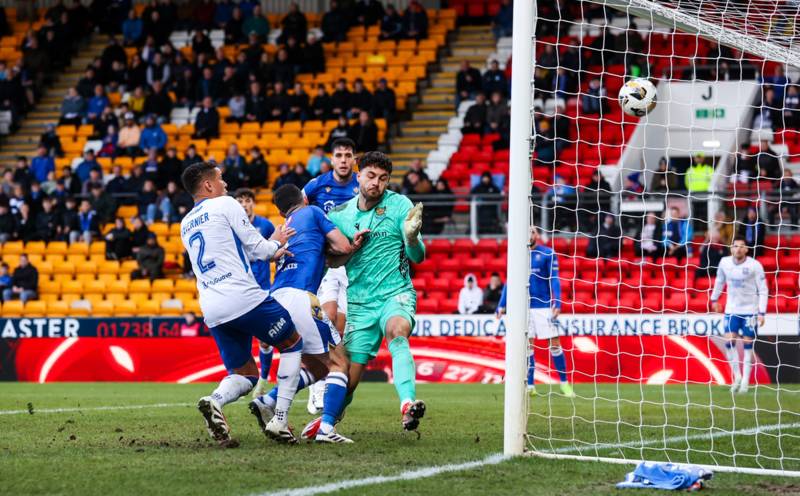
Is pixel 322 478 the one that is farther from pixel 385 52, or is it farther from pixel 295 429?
pixel 385 52

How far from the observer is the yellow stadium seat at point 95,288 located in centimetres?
2258

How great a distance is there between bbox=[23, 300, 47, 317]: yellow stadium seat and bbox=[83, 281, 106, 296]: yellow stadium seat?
3.46 feet

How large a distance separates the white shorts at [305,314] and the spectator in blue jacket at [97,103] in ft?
66.2

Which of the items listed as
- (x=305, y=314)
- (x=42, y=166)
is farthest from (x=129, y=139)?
(x=305, y=314)

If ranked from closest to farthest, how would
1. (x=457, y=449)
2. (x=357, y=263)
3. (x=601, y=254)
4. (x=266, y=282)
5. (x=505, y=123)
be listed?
1. (x=457, y=449)
2. (x=357, y=263)
3. (x=266, y=282)
4. (x=601, y=254)
5. (x=505, y=123)

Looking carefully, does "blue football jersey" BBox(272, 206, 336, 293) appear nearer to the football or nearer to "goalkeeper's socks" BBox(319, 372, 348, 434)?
"goalkeeper's socks" BBox(319, 372, 348, 434)

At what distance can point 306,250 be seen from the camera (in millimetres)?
8523

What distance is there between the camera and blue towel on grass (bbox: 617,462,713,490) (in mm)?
6012

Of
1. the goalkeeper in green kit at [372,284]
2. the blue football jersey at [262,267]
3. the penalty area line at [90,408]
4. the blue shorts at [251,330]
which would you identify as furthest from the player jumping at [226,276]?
the blue football jersey at [262,267]

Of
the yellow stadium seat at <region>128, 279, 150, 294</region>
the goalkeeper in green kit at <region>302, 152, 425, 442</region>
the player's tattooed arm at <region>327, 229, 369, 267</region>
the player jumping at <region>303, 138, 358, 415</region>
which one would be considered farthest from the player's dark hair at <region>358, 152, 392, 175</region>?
the yellow stadium seat at <region>128, 279, 150, 294</region>

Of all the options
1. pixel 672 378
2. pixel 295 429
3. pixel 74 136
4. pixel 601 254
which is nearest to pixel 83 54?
pixel 74 136

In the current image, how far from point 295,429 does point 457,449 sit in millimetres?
1979

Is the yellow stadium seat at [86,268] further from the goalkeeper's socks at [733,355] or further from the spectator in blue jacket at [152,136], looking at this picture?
the goalkeeper's socks at [733,355]

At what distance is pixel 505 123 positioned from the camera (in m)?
23.3
